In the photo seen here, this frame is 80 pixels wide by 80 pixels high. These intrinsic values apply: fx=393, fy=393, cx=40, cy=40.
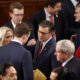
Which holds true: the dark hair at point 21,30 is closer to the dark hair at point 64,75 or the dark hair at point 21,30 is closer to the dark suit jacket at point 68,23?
the dark hair at point 64,75

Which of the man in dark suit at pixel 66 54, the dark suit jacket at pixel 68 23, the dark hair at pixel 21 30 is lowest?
the dark suit jacket at pixel 68 23

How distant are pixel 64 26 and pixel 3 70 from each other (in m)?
2.97

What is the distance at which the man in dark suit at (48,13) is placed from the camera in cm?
605

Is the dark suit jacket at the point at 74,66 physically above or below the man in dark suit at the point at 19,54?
below

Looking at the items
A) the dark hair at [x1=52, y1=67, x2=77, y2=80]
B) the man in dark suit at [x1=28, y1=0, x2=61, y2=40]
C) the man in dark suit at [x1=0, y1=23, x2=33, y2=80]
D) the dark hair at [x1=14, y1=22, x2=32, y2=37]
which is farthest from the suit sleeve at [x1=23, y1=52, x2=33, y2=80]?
the man in dark suit at [x1=28, y1=0, x2=61, y2=40]

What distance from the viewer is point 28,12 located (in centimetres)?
738

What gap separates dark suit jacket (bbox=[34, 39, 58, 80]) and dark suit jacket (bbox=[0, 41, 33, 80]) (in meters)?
0.51

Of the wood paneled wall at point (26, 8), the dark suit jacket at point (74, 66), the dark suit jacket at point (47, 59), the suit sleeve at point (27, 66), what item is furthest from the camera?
the wood paneled wall at point (26, 8)

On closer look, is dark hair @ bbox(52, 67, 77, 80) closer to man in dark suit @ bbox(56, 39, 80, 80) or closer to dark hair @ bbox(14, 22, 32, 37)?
man in dark suit @ bbox(56, 39, 80, 80)

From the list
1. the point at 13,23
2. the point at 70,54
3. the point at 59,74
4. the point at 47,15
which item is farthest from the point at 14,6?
the point at 59,74

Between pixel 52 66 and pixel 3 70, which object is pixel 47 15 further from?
pixel 3 70

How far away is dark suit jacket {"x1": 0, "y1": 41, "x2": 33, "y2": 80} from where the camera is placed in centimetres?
421

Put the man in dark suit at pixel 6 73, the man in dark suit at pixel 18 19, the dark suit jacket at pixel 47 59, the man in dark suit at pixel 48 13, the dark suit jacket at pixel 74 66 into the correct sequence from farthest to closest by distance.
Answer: the man in dark suit at pixel 48 13 < the man in dark suit at pixel 18 19 < the dark suit jacket at pixel 47 59 < the dark suit jacket at pixel 74 66 < the man in dark suit at pixel 6 73

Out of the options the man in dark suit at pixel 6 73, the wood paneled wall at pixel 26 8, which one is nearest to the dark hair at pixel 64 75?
the man in dark suit at pixel 6 73
